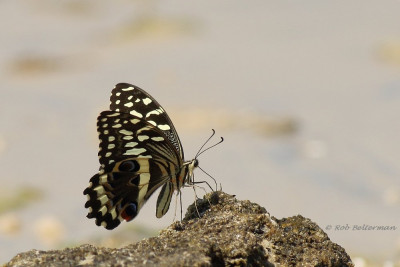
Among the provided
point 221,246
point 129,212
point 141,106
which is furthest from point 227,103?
point 221,246

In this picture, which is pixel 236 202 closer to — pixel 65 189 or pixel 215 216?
pixel 215 216

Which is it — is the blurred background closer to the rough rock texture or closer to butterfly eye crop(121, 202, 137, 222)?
butterfly eye crop(121, 202, 137, 222)

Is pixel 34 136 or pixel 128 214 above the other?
pixel 34 136

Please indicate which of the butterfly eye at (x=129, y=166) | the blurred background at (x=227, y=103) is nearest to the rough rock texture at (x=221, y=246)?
the butterfly eye at (x=129, y=166)

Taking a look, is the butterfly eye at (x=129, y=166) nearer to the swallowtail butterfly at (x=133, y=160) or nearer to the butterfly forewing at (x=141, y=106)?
the swallowtail butterfly at (x=133, y=160)

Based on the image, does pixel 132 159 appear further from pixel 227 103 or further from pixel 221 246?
pixel 227 103

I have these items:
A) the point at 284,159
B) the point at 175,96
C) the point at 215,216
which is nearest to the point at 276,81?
the point at 175,96
